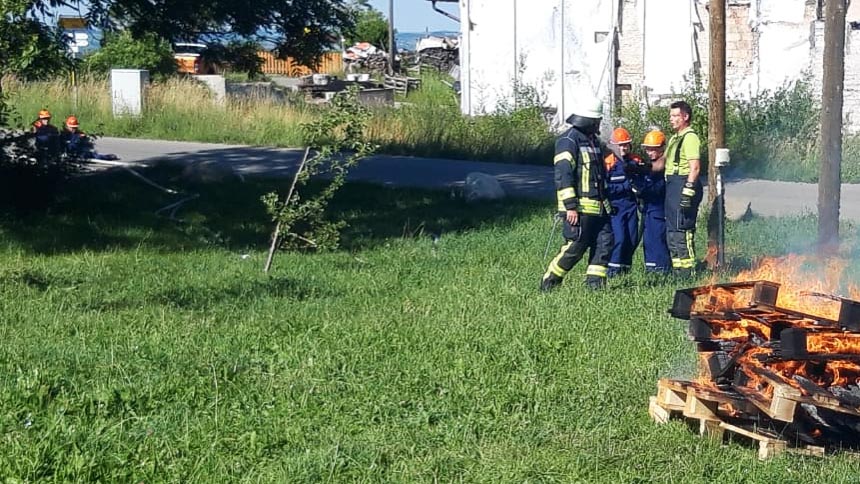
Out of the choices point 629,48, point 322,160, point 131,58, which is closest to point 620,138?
point 322,160

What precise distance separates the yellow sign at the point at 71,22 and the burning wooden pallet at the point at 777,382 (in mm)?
9137

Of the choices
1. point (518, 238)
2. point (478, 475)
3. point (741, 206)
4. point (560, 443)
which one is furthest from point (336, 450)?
point (741, 206)

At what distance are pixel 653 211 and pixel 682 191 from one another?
56 cm

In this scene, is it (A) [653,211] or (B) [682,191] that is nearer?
(B) [682,191]

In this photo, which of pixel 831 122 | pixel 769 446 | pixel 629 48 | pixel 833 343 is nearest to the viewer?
pixel 769 446

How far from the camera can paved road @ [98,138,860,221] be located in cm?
1777

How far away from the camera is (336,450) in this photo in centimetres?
624

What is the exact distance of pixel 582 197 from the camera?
1088 centimetres

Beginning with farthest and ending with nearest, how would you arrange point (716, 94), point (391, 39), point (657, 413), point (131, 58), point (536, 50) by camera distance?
point (391, 39) → point (131, 58) → point (536, 50) → point (716, 94) → point (657, 413)

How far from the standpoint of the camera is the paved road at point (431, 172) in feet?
58.3

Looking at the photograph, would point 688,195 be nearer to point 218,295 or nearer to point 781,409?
point 218,295

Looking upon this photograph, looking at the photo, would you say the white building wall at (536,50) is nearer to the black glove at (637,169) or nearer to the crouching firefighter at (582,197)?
the black glove at (637,169)

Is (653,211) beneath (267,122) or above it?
beneath

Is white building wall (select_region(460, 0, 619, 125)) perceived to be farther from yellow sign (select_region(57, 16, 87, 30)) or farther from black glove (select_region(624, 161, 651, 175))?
black glove (select_region(624, 161, 651, 175))
